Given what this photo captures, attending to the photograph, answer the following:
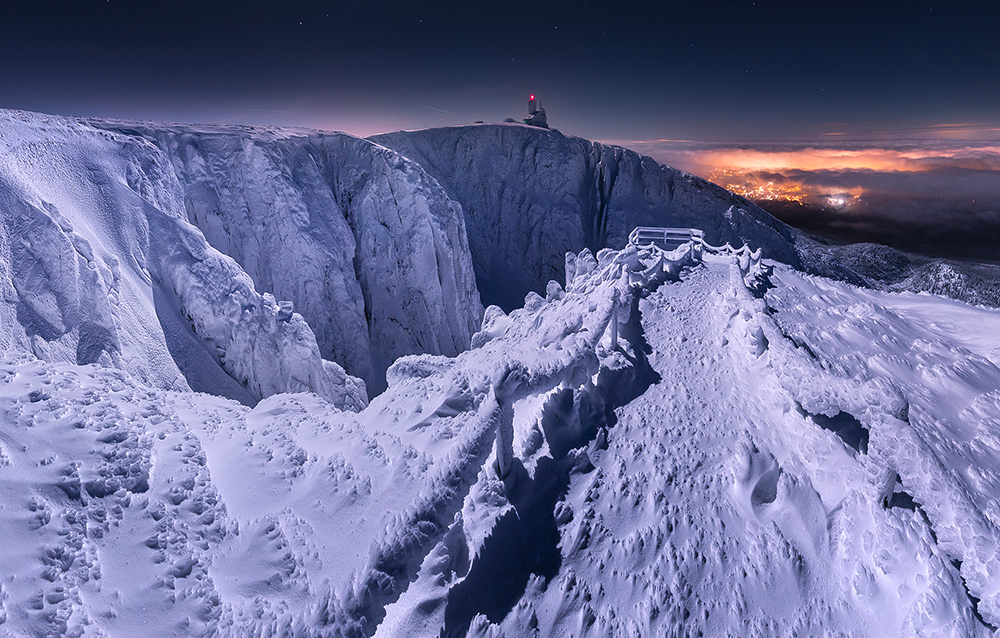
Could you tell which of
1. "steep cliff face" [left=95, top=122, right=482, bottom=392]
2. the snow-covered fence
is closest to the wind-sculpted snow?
"steep cliff face" [left=95, top=122, right=482, bottom=392]

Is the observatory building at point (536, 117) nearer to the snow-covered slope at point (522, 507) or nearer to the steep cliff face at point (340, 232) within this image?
the steep cliff face at point (340, 232)

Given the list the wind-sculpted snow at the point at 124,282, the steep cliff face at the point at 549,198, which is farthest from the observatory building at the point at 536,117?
the wind-sculpted snow at the point at 124,282

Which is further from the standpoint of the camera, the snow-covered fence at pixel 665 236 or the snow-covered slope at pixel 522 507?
the snow-covered fence at pixel 665 236

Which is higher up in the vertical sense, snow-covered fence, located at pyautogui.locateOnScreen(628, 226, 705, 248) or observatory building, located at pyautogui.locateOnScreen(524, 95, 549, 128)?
observatory building, located at pyautogui.locateOnScreen(524, 95, 549, 128)

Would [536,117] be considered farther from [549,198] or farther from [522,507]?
[522,507]

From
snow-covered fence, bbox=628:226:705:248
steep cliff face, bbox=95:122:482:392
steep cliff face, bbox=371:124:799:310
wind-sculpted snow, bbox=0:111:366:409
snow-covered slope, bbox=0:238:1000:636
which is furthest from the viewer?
steep cliff face, bbox=371:124:799:310

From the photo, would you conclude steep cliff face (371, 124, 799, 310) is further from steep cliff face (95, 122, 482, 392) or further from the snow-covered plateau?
the snow-covered plateau

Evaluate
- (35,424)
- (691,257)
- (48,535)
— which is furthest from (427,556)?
(691,257)
